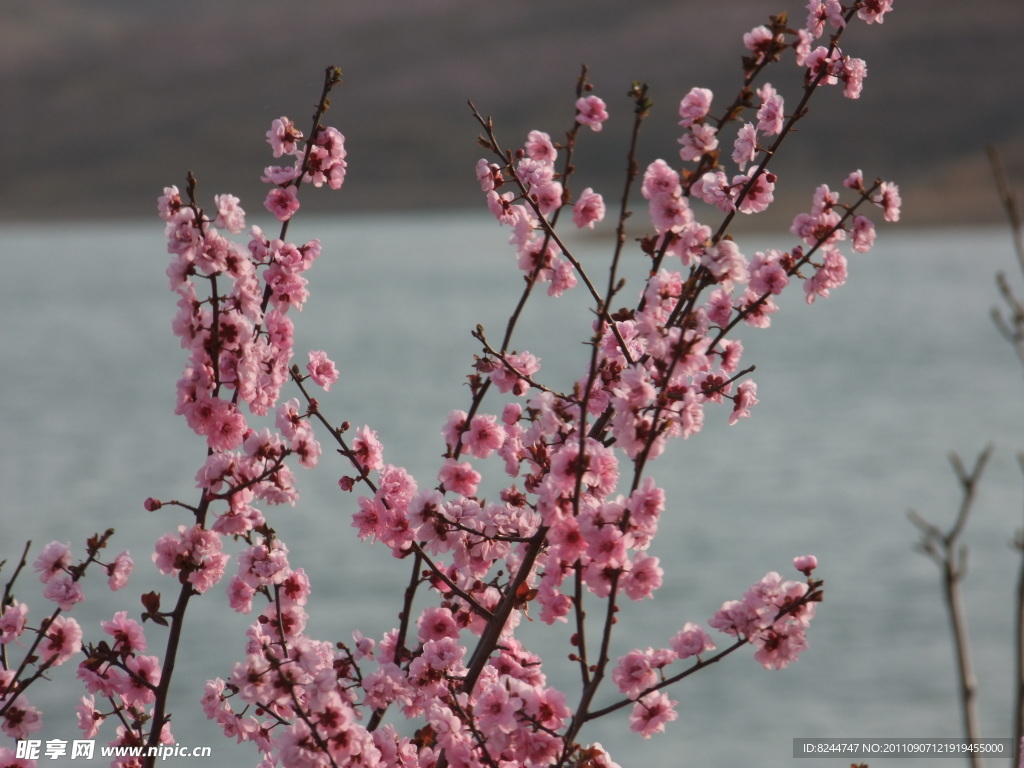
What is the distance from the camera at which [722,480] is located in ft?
51.4

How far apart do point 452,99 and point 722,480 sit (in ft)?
363

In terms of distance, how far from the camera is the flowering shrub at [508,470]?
1.80 meters

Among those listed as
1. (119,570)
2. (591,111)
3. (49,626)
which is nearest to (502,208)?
(591,111)

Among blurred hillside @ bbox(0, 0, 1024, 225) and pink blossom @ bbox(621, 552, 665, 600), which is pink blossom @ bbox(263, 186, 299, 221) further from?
blurred hillside @ bbox(0, 0, 1024, 225)

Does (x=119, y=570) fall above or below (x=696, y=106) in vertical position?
below

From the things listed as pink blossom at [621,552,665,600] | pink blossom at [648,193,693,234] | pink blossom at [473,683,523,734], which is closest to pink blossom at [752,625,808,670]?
pink blossom at [621,552,665,600]

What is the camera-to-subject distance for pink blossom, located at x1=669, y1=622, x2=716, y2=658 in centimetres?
195

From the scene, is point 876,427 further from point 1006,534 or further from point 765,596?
point 765,596

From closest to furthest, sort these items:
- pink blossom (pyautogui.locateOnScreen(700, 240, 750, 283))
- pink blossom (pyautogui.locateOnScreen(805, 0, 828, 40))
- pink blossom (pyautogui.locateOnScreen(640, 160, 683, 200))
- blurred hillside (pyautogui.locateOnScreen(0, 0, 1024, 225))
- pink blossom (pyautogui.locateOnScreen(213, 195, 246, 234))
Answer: pink blossom (pyautogui.locateOnScreen(700, 240, 750, 283)) → pink blossom (pyautogui.locateOnScreen(213, 195, 246, 234)) → pink blossom (pyautogui.locateOnScreen(640, 160, 683, 200)) → pink blossom (pyautogui.locateOnScreen(805, 0, 828, 40)) → blurred hillside (pyautogui.locateOnScreen(0, 0, 1024, 225))

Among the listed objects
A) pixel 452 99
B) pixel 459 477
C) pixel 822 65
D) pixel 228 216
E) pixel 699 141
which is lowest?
pixel 459 477

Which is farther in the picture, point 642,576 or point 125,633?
point 125,633

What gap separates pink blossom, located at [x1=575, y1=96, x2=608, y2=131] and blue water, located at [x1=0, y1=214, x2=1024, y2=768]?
4338 millimetres

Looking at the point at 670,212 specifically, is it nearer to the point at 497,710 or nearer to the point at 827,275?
the point at 827,275

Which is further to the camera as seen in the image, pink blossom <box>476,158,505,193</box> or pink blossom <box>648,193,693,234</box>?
pink blossom <box>476,158,505,193</box>
